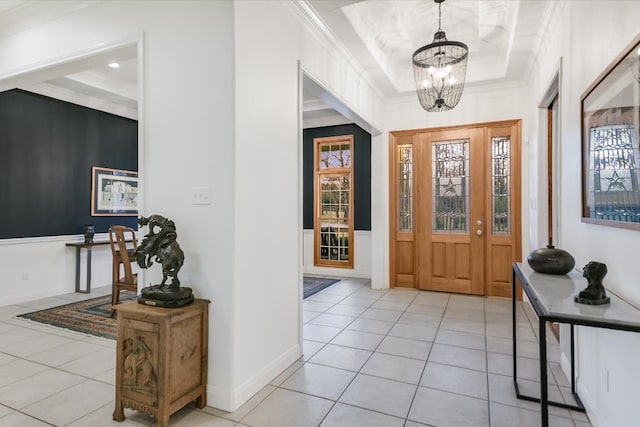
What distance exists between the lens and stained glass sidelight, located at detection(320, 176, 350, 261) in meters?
6.75

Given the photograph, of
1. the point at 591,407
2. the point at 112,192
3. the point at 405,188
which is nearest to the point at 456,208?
the point at 405,188

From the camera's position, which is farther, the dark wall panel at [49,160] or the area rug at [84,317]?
the dark wall panel at [49,160]

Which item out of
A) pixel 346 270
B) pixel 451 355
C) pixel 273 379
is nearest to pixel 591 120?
pixel 451 355

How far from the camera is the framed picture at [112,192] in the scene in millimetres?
5523

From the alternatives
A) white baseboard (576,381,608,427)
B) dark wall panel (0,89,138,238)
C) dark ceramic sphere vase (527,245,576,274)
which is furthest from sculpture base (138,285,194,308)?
dark wall panel (0,89,138,238)

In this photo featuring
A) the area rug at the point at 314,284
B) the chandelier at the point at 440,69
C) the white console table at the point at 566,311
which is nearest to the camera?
the white console table at the point at 566,311

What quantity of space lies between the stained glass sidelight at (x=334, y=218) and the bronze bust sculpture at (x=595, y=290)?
5.20 m

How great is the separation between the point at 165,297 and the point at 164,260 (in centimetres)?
22

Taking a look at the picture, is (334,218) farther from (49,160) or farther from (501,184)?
(49,160)

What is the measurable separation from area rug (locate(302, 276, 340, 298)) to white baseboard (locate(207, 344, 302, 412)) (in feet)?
8.20

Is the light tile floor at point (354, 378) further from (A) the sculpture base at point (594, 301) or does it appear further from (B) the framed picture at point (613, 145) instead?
(B) the framed picture at point (613, 145)

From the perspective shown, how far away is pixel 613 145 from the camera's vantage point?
5.69 ft

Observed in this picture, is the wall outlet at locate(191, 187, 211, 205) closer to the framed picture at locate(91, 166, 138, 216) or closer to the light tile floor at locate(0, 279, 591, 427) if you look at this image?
the light tile floor at locate(0, 279, 591, 427)

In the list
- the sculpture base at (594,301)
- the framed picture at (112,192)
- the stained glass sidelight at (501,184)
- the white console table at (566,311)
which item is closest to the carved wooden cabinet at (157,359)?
the white console table at (566,311)
